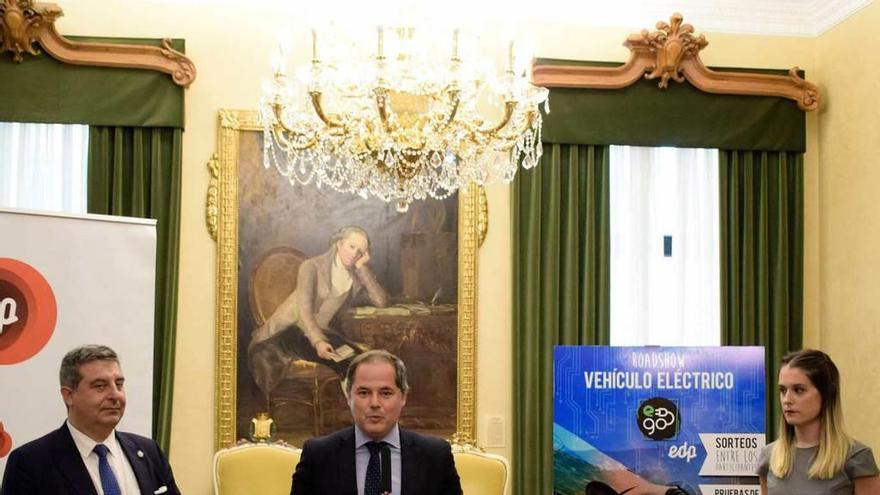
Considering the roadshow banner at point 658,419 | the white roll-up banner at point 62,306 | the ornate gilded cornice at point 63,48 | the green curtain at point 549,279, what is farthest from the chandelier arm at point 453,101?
the ornate gilded cornice at point 63,48

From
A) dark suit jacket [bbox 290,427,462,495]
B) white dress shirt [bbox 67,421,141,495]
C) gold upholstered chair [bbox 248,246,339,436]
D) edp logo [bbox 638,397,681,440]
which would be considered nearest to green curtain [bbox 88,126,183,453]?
gold upholstered chair [bbox 248,246,339,436]

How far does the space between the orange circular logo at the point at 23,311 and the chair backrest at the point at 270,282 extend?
73.4 inches

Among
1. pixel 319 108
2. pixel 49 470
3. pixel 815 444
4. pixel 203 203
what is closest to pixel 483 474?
pixel 203 203

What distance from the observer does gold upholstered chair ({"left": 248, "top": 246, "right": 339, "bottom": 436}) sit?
653cm

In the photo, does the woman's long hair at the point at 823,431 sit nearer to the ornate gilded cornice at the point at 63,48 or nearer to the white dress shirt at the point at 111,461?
the white dress shirt at the point at 111,461

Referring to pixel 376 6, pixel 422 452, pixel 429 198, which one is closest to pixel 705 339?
pixel 429 198

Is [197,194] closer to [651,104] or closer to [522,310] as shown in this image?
[522,310]

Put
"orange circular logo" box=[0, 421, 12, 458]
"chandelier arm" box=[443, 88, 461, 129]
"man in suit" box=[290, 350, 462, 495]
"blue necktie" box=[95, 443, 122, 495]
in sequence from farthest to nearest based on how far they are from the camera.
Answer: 1. "chandelier arm" box=[443, 88, 461, 129]
2. "orange circular logo" box=[0, 421, 12, 458]
3. "blue necktie" box=[95, 443, 122, 495]
4. "man in suit" box=[290, 350, 462, 495]

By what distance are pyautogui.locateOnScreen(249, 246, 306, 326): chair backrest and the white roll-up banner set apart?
1.42 metres

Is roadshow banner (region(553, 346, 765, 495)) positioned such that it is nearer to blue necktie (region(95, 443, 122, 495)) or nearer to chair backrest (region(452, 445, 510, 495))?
chair backrest (region(452, 445, 510, 495))

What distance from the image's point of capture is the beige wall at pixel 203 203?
21.3 feet

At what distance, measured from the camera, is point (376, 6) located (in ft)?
22.0

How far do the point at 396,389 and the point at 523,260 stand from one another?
130 inches

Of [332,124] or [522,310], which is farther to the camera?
[522,310]
